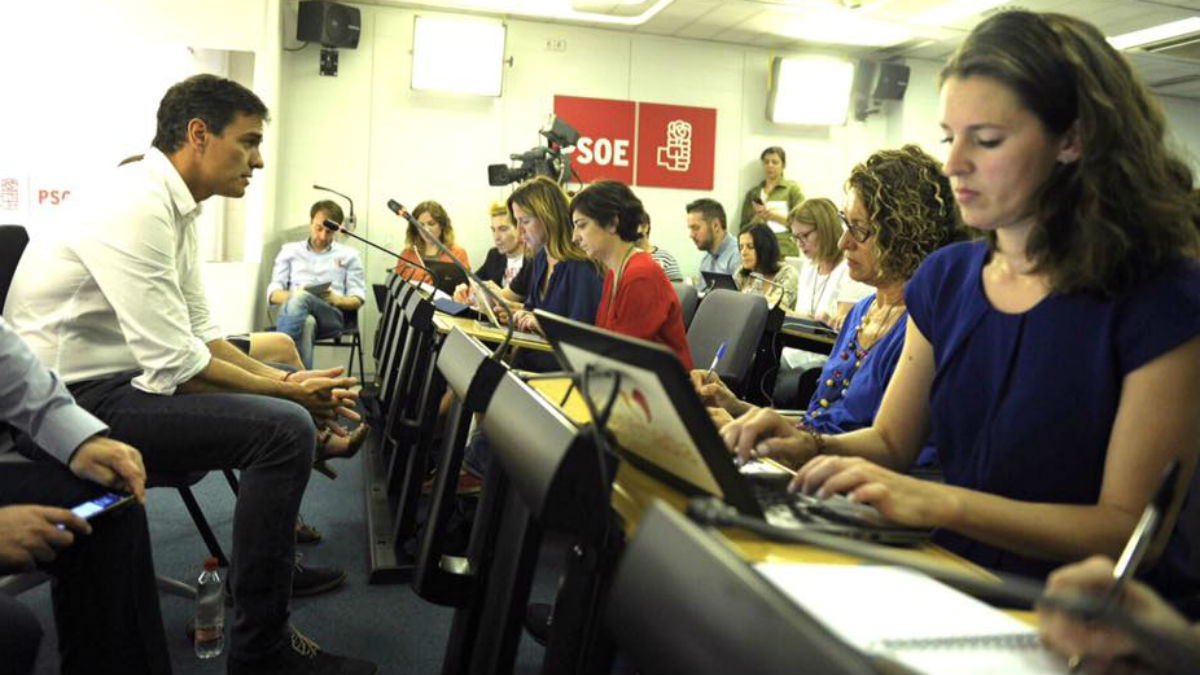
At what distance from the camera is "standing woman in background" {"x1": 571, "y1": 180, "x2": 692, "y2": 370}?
2.85m

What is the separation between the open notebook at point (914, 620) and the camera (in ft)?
1.86

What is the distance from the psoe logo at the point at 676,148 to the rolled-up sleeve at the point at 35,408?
5.73 metres

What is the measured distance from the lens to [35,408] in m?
1.49

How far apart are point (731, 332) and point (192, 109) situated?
1648mm

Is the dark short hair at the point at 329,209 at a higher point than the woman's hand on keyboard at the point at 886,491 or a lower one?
higher

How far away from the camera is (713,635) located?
1.79 ft

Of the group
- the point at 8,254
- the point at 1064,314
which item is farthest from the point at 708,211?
the point at 1064,314

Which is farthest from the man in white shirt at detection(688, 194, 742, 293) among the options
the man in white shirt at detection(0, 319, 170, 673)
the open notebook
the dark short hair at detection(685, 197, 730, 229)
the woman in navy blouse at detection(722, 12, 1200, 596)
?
the open notebook

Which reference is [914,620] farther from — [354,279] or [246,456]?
[354,279]

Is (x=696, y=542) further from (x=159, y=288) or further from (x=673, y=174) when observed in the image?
(x=673, y=174)

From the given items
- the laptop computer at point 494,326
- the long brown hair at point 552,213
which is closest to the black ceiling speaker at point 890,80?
the long brown hair at point 552,213

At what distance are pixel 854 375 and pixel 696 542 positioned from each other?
4.38 ft

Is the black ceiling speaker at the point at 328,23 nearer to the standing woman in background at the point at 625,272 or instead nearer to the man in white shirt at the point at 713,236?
the man in white shirt at the point at 713,236

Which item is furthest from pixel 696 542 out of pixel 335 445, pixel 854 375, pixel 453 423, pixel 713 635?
pixel 335 445
